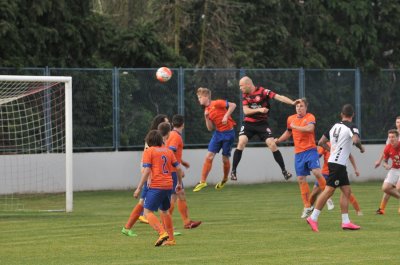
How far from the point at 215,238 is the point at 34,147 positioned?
469 inches

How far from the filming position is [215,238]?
1620 cm

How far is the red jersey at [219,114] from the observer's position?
22906 mm

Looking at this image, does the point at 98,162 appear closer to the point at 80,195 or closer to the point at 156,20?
the point at 80,195

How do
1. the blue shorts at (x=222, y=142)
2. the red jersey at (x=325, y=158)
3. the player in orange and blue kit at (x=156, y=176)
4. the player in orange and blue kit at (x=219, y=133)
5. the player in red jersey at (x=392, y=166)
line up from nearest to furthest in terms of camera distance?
the player in orange and blue kit at (x=156, y=176)
the player in red jersey at (x=392, y=166)
the red jersey at (x=325, y=158)
the player in orange and blue kit at (x=219, y=133)
the blue shorts at (x=222, y=142)

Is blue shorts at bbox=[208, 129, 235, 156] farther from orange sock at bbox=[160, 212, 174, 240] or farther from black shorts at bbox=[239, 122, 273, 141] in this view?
orange sock at bbox=[160, 212, 174, 240]

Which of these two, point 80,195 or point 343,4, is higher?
point 343,4

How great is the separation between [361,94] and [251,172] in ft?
15.1

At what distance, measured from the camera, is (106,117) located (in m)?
29.4

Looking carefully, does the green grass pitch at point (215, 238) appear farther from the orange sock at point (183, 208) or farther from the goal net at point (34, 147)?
the goal net at point (34, 147)

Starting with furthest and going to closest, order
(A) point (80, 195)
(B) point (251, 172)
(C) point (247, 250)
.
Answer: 1. (B) point (251, 172)
2. (A) point (80, 195)
3. (C) point (247, 250)

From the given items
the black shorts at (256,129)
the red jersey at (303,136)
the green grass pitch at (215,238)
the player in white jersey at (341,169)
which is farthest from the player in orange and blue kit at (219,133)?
the player in white jersey at (341,169)

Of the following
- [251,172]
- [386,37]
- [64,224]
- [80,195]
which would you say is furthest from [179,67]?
[64,224]

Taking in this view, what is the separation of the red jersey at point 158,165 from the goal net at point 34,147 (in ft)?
35.7

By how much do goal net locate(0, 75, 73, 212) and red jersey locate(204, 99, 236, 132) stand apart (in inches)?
190
